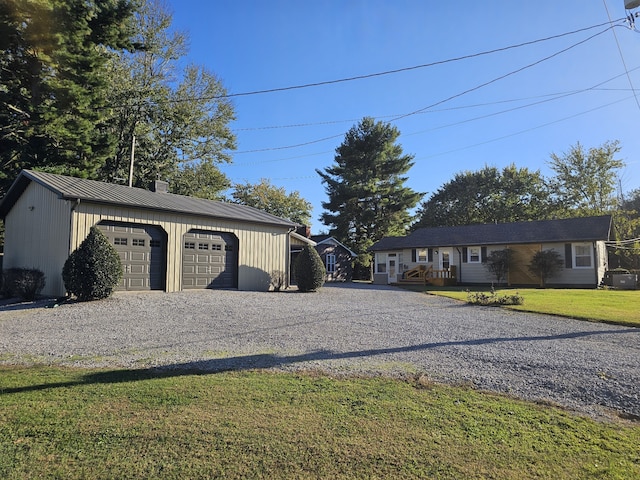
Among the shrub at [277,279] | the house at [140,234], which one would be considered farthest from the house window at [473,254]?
the house at [140,234]

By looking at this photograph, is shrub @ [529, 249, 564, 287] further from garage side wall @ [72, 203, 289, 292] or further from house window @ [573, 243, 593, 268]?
garage side wall @ [72, 203, 289, 292]

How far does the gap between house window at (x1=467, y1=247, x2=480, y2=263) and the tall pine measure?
1465 centimetres

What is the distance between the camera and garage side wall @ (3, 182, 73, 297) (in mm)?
12516

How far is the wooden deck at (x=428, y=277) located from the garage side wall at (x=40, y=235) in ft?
66.4

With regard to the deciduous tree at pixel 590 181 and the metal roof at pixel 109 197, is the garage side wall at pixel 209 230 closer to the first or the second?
the metal roof at pixel 109 197

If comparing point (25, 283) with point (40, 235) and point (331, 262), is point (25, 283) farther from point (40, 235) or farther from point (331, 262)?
point (331, 262)

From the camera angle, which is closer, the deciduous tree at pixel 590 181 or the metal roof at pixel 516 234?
the metal roof at pixel 516 234

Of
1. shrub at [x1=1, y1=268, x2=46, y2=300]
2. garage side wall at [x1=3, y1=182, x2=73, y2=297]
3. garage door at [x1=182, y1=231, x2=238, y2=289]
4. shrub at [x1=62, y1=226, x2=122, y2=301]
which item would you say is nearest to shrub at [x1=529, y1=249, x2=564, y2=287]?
garage door at [x1=182, y1=231, x2=238, y2=289]

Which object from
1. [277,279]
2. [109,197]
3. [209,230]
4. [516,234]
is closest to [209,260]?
[209,230]

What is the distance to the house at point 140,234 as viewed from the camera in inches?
499

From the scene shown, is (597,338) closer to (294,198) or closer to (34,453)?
(34,453)

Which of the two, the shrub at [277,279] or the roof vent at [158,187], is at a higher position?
the roof vent at [158,187]

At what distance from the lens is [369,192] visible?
3900 cm

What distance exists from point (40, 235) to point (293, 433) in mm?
14156
